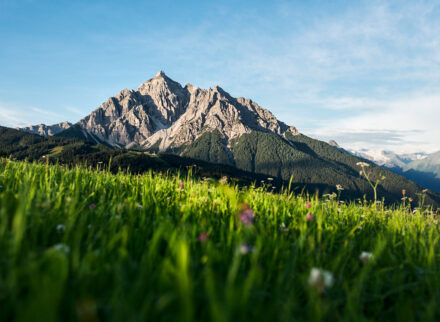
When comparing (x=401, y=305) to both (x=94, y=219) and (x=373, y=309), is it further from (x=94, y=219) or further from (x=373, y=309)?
(x=94, y=219)

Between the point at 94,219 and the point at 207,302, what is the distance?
2193 mm

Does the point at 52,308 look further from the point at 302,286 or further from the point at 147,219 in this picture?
the point at 147,219

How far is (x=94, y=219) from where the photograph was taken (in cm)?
328

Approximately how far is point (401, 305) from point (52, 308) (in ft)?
9.55

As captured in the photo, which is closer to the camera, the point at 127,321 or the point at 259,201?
the point at 127,321

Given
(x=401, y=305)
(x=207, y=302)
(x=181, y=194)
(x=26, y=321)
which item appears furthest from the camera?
(x=181, y=194)

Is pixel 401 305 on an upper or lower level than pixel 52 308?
lower

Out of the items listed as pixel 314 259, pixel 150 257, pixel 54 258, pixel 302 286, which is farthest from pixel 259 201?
pixel 54 258

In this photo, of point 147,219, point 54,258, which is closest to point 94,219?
point 147,219

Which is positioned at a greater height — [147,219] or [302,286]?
[147,219]

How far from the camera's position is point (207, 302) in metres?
1.80

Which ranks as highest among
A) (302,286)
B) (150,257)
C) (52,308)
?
(52,308)

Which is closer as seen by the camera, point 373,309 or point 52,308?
point 52,308

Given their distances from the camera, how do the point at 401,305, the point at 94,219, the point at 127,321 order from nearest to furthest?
1. the point at 127,321
2. the point at 401,305
3. the point at 94,219
